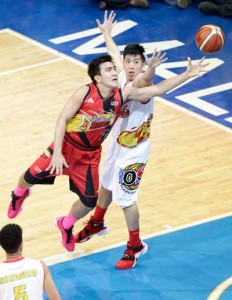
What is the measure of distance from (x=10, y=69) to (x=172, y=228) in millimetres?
6324

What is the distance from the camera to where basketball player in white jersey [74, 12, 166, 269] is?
12.7m

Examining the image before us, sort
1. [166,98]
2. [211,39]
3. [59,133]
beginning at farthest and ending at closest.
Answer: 1. [166,98]
2. [211,39]
3. [59,133]

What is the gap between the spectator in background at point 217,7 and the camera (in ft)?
69.7

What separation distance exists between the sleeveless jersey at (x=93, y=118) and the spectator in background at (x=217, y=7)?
9.22m

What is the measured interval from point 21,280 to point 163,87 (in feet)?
11.2

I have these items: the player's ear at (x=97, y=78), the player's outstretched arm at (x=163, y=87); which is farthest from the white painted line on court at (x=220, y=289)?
the player's ear at (x=97, y=78)

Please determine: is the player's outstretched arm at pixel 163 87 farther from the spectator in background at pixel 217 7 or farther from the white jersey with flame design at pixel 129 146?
the spectator in background at pixel 217 7

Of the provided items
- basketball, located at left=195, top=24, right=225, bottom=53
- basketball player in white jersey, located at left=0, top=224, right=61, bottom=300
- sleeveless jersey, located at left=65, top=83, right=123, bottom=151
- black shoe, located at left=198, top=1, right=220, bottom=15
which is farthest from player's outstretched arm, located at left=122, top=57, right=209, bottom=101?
black shoe, located at left=198, top=1, right=220, bottom=15

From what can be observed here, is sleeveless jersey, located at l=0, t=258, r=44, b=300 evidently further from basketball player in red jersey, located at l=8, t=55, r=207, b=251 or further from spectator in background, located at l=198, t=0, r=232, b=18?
spectator in background, located at l=198, t=0, r=232, b=18

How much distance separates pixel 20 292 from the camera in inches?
385

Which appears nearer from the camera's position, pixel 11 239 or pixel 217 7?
pixel 11 239

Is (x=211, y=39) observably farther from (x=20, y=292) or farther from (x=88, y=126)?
(x=20, y=292)

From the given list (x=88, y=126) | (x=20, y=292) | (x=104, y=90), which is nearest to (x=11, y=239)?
(x=20, y=292)

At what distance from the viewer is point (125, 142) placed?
505 inches
